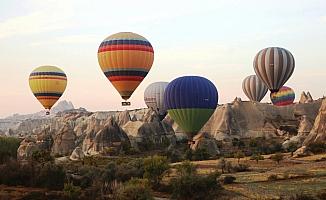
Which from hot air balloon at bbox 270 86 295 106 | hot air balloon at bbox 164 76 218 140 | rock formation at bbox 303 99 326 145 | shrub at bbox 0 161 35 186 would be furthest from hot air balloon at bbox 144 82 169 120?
shrub at bbox 0 161 35 186

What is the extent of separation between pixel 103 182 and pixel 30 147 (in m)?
42.9

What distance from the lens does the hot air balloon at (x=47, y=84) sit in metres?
81.2

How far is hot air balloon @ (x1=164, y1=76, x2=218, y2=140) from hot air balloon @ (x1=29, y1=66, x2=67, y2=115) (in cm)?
2870

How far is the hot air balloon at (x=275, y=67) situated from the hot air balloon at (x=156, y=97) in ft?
80.9

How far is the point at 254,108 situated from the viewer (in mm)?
102125

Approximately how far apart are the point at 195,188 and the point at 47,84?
57.2 meters

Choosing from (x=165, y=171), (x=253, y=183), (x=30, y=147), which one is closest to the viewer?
(x=253, y=183)

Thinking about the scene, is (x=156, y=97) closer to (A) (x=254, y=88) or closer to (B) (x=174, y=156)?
(A) (x=254, y=88)

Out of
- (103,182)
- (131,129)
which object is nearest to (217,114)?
(131,129)

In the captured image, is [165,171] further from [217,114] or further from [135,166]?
[217,114]

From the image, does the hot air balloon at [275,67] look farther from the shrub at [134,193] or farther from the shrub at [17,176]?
the shrub at [134,193]

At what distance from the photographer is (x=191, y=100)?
5853cm

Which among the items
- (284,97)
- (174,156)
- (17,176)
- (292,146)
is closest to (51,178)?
(17,176)

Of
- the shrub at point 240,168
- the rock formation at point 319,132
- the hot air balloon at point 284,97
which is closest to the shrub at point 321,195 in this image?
the shrub at point 240,168
